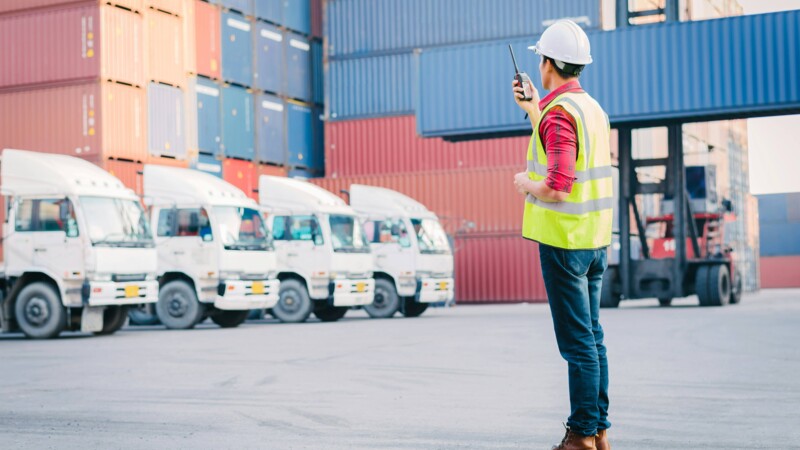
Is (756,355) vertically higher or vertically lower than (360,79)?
lower

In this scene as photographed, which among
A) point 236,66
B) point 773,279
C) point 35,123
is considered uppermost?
point 236,66

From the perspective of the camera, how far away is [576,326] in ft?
14.0

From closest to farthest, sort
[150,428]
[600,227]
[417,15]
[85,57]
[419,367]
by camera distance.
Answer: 1. [600,227]
2. [150,428]
3. [419,367]
4. [85,57]
5. [417,15]

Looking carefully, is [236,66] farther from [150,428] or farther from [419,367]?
[150,428]

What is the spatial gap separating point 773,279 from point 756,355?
2065 inches

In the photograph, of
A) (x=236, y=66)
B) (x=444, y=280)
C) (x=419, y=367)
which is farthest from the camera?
(x=236, y=66)

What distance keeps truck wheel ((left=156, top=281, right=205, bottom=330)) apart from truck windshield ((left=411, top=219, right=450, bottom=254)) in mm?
5555

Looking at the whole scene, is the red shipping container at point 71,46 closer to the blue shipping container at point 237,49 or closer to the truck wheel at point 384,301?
the blue shipping container at point 237,49

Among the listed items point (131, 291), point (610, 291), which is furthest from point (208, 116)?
point (131, 291)

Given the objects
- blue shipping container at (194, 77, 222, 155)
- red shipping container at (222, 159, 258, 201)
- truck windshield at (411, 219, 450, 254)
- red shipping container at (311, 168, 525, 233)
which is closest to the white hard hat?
truck windshield at (411, 219, 450, 254)

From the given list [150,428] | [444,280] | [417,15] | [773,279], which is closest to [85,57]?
[444,280]

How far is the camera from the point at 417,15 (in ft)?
109

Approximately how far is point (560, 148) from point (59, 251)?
472 inches

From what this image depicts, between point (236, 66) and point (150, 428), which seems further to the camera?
point (236, 66)
